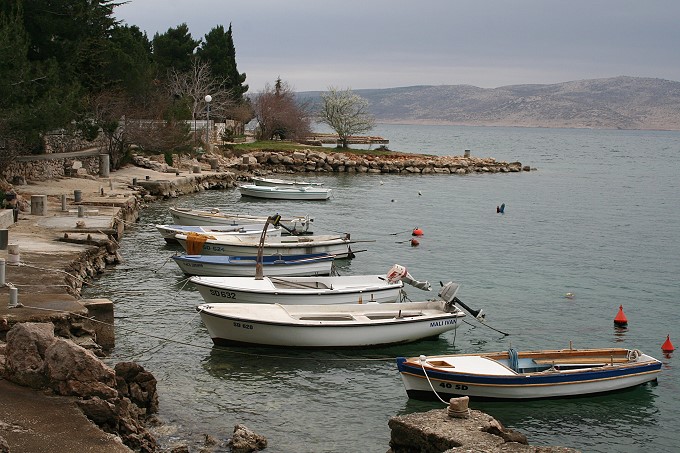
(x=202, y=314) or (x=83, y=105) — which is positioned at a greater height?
(x=83, y=105)

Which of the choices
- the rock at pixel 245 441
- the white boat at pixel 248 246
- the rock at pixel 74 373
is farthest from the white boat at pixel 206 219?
the rock at pixel 74 373

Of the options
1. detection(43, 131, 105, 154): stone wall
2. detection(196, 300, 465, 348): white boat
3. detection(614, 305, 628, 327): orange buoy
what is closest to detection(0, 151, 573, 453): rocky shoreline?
detection(196, 300, 465, 348): white boat

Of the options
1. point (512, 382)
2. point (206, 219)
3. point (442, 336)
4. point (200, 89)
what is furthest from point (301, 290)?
point (200, 89)

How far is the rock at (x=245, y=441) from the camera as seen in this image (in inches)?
639

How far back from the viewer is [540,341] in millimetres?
25500

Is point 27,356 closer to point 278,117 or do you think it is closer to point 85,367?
point 85,367

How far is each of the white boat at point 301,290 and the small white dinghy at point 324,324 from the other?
55.4 inches

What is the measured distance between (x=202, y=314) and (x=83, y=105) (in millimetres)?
28334

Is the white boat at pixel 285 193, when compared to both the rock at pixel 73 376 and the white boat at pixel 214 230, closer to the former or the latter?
the white boat at pixel 214 230

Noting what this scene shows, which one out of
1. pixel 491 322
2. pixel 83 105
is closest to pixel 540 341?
pixel 491 322

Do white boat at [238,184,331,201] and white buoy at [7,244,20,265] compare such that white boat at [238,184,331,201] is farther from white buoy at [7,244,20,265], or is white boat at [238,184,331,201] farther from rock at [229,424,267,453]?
rock at [229,424,267,453]

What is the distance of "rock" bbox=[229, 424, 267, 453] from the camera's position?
16234 mm

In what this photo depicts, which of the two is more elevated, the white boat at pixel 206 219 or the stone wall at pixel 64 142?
the stone wall at pixel 64 142

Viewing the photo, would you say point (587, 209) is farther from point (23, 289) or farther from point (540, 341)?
point (23, 289)
